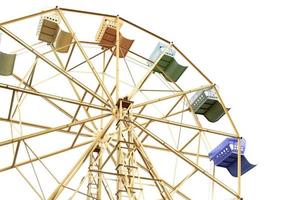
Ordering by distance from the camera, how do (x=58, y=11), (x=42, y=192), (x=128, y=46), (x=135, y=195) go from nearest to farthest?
(x=135, y=195), (x=42, y=192), (x=58, y=11), (x=128, y=46)

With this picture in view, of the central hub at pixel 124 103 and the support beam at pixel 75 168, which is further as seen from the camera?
the central hub at pixel 124 103

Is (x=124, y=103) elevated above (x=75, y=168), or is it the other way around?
(x=124, y=103)

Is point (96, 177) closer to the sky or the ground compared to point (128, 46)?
closer to the ground

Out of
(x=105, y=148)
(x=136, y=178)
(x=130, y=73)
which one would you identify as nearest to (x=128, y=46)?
(x=130, y=73)

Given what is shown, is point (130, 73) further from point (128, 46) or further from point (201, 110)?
point (201, 110)

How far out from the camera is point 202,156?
23.1m

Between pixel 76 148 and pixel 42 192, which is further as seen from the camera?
pixel 76 148

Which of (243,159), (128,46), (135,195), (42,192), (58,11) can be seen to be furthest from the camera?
(128,46)

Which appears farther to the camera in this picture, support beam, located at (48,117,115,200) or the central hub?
the central hub

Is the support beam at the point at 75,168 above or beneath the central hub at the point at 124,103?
beneath

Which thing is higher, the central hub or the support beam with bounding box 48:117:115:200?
the central hub

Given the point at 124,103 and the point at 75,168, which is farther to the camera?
the point at 124,103

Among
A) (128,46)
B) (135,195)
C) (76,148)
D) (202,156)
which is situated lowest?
(135,195)

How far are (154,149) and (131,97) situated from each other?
16.2 ft
